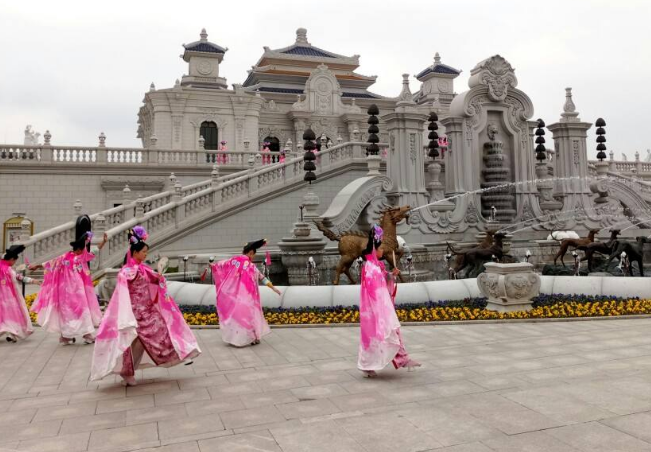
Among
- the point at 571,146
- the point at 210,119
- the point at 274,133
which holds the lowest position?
the point at 571,146

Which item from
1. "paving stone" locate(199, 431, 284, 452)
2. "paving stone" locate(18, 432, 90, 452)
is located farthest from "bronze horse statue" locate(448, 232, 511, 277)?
"paving stone" locate(18, 432, 90, 452)

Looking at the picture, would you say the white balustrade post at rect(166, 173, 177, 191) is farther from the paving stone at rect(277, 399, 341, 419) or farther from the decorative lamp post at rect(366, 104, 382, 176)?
the paving stone at rect(277, 399, 341, 419)

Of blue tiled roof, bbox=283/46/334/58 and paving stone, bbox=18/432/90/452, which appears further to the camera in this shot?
blue tiled roof, bbox=283/46/334/58

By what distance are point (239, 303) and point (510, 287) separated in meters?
5.30

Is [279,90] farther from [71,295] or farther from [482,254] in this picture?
[71,295]

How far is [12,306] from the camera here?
911cm

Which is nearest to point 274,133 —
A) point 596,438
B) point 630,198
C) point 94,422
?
point 630,198

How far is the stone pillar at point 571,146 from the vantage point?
20953 millimetres

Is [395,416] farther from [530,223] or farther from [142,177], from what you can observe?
[142,177]

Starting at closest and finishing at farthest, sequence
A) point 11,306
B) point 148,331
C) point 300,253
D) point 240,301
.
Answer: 1. point 148,331
2. point 240,301
3. point 11,306
4. point 300,253

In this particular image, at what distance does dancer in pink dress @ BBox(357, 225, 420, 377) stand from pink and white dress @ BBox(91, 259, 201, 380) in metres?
2.10

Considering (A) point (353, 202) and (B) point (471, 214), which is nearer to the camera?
(A) point (353, 202)

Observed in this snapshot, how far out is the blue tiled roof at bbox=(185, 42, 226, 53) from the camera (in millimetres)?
39875

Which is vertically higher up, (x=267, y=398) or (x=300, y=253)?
(x=300, y=253)
